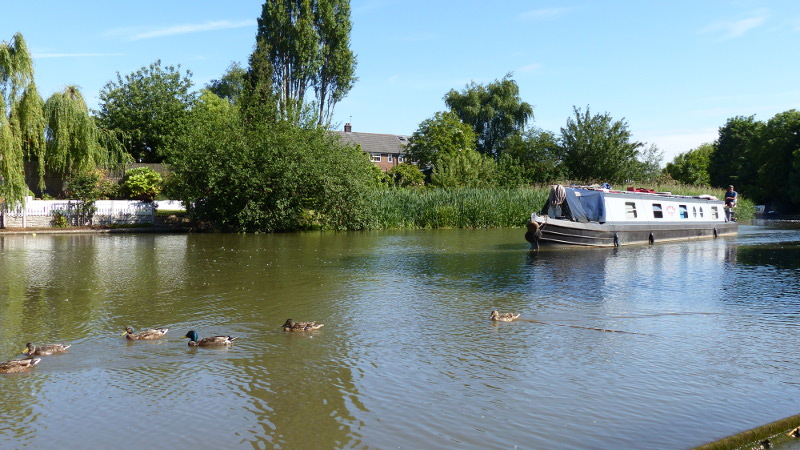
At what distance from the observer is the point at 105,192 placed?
129 feet

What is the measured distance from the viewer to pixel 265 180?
35125mm

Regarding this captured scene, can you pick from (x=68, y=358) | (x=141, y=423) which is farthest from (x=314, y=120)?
(x=141, y=423)

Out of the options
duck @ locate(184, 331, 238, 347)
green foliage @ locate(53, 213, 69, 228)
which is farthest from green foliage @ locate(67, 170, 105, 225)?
duck @ locate(184, 331, 238, 347)

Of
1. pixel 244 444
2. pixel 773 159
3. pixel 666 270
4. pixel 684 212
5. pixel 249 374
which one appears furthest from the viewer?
pixel 773 159

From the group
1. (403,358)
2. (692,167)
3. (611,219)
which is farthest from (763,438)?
(692,167)

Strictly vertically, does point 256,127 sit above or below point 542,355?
above

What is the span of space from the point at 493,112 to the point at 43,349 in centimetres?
6997

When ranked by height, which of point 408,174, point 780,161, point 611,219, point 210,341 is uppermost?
point 780,161

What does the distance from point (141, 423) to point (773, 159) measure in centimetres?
7717

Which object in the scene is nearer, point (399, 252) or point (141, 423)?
point (141, 423)

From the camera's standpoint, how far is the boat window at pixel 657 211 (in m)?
29.2

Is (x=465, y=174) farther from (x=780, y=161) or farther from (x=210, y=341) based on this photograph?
(x=210, y=341)

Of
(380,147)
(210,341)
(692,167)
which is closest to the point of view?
(210,341)

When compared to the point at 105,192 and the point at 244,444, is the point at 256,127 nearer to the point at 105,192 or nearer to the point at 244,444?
the point at 105,192
